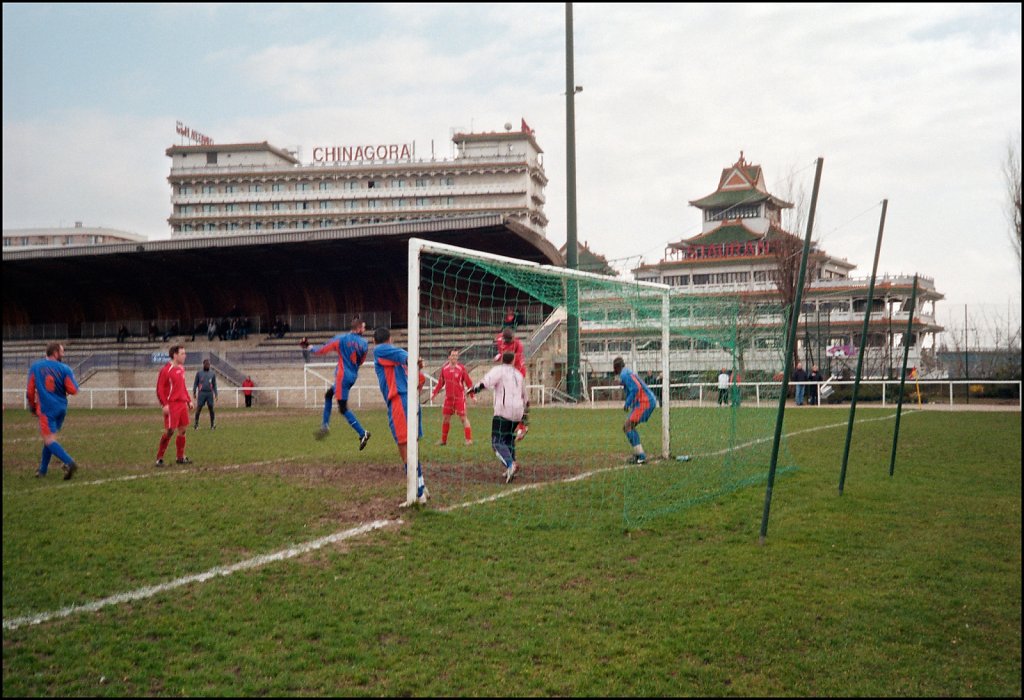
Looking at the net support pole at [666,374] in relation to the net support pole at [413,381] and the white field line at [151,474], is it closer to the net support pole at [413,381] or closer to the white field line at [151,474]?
the net support pole at [413,381]

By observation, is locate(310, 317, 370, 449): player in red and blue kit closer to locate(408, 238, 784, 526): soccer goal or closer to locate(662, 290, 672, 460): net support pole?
locate(408, 238, 784, 526): soccer goal

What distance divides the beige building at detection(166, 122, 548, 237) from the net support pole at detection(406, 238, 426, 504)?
3114 inches

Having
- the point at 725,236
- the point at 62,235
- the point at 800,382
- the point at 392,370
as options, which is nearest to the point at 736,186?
the point at 725,236

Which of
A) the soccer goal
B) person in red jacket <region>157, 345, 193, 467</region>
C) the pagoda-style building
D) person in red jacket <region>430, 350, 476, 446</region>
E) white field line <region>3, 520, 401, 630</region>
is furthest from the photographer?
the pagoda-style building

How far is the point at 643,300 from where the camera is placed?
1211 centimetres

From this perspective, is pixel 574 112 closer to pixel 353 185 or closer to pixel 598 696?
pixel 598 696

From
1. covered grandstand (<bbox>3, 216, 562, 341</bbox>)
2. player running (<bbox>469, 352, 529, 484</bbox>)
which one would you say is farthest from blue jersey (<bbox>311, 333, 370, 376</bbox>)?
covered grandstand (<bbox>3, 216, 562, 341</bbox>)

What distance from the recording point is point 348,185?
91.9m

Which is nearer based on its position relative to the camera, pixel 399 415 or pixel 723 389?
pixel 399 415

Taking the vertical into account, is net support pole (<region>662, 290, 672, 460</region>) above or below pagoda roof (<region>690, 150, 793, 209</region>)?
below

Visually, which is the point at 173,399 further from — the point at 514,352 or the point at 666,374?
the point at 666,374

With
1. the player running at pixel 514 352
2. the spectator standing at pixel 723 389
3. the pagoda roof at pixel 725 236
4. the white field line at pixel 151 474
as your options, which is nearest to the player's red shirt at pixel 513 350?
the player running at pixel 514 352

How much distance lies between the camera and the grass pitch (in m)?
4.15

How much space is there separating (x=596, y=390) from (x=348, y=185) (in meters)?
82.7
